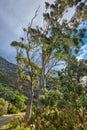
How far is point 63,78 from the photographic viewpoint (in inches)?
572

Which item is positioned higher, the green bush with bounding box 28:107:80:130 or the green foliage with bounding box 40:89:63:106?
the green foliage with bounding box 40:89:63:106

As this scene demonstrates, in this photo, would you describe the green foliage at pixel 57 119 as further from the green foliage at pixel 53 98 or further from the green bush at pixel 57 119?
the green foliage at pixel 53 98

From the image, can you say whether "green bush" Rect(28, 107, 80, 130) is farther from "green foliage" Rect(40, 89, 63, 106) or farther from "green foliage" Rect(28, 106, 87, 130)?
"green foliage" Rect(40, 89, 63, 106)

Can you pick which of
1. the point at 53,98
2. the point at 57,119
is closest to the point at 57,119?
the point at 57,119

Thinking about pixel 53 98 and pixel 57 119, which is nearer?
pixel 53 98

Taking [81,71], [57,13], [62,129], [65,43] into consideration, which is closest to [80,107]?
[81,71]

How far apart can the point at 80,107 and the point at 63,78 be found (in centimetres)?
221

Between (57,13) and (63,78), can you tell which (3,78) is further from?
(63,78)

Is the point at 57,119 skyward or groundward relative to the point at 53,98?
groundward

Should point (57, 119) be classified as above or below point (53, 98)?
below

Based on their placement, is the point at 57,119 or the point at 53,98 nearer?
the point at 53,98

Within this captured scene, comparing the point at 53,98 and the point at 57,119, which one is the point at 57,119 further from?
the point at 53,98

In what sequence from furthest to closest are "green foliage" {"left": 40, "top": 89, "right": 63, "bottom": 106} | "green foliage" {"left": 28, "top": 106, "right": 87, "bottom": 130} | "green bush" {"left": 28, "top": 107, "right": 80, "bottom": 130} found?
1. "green bush" {"left": 28, "top": 107, "right": 80, "bottom": 130}
2. "green foliage" {"left": 28, "top": 106, "right": 87, "bottom": 130}
3. "green foliage" {"left": 40, "top": 89, "right": 63, "bottom": 106}

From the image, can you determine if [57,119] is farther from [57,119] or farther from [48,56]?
[48,56]
